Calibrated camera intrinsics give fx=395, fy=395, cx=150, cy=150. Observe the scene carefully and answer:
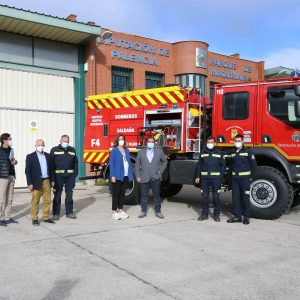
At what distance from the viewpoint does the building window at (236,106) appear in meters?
8.40

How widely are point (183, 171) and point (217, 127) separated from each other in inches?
50.1

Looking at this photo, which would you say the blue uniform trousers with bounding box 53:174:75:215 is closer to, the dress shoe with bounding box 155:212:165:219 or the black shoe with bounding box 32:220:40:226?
the black shoe with bounding box 32:220:40:226

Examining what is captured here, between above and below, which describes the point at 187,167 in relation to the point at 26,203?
above

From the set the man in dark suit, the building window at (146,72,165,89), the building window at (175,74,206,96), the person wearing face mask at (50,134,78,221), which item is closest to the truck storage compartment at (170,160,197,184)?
the person wearing face mask at (50,134,78,221)

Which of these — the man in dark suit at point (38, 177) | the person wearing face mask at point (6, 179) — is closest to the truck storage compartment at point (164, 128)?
the man in dark suit at point (38, 177)

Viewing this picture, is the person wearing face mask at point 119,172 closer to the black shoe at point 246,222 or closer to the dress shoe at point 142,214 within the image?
the dress shoe at point 142,214

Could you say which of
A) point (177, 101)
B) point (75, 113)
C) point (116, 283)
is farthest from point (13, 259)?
point (75, 113)

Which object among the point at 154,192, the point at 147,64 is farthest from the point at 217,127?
the point at 147,64

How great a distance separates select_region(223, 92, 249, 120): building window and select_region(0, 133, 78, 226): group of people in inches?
136

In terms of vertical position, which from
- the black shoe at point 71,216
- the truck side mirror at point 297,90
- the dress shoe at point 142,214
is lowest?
the black shoe at point 71,216

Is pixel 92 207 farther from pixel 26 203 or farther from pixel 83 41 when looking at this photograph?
pixel 83 41

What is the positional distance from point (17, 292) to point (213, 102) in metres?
6.03

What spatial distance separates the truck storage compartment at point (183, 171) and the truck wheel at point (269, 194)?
1.40 m

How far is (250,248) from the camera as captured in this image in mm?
5930
